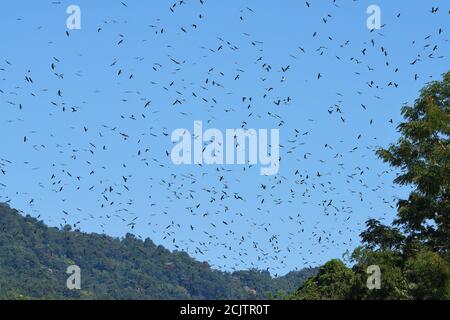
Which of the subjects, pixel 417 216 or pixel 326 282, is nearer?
pixel 417 216

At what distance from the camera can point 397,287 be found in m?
56.4

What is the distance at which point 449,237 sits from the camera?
183ft

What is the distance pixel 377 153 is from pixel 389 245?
Answer: 17.1 feet

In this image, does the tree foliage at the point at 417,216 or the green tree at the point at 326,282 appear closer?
the tree foliage at the point at 417,216

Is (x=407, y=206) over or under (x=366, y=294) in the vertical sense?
over

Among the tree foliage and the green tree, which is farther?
the green tree

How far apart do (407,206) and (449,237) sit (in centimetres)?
337
